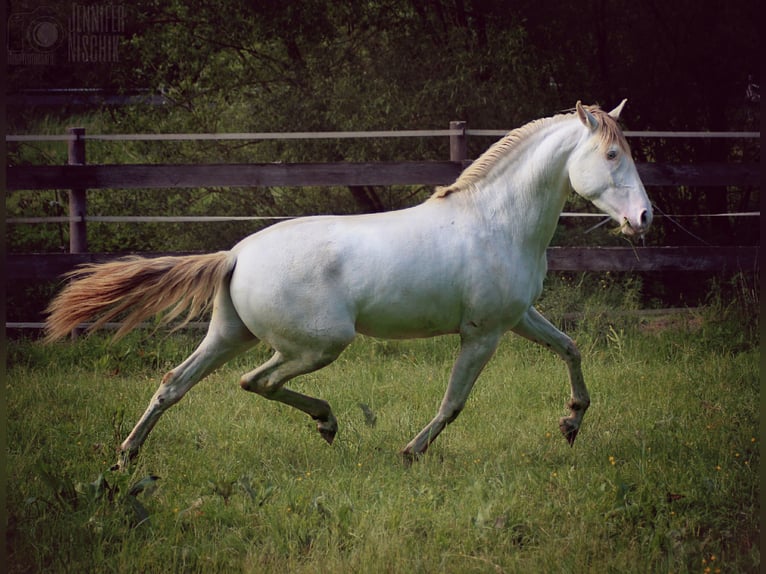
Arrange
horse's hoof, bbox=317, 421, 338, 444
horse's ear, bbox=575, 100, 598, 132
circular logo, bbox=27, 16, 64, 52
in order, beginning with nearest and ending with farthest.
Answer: horse's ear, bbox=575, 100, 598, 132
horse's hoof, bbox=317, 421, 338, 444
circular logo, bbox=27, 16, 64, 52

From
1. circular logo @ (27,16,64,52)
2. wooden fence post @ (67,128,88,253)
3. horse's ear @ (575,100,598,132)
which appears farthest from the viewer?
circular logo @ (27,16,64,52)

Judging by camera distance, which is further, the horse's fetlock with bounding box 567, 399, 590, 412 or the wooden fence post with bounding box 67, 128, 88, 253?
the wooden fence post with bounding box 67, 128, 88, 253

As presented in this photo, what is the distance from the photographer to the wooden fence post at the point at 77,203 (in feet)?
27.2

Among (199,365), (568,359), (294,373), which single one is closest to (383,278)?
(294,373)

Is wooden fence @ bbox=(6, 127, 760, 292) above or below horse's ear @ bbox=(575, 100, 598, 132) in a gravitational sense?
below

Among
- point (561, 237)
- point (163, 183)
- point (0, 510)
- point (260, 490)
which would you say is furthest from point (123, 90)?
point (0, 510)

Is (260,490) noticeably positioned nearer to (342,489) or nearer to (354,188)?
(342,489)

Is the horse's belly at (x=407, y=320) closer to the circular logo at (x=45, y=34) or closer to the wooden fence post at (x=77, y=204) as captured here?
the wooden fence post at (x=77, y=204)

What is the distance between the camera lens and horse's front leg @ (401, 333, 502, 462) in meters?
5.04

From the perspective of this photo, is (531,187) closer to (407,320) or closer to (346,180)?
(407,320)

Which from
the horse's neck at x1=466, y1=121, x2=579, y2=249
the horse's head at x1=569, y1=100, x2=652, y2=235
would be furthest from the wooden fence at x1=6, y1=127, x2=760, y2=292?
the horse's head at x1=569, y1=100, x2=652, y2=235

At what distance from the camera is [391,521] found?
4.10 metres

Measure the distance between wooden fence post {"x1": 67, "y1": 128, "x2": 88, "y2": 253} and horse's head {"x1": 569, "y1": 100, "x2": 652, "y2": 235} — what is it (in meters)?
5.00

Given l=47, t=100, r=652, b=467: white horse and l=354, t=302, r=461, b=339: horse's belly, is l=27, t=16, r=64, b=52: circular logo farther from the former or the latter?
l=354, t=302, r=461, b=339: horse's belly
